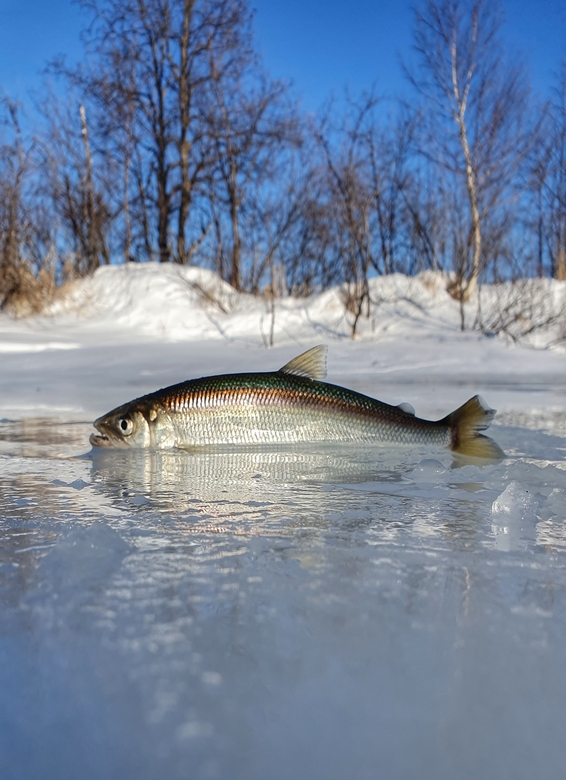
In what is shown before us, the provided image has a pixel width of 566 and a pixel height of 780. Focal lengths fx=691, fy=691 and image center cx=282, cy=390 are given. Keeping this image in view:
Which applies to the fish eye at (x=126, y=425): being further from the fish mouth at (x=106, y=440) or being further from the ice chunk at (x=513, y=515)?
the ice chunk at (x=513, y=515)

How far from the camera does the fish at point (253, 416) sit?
2.49 m

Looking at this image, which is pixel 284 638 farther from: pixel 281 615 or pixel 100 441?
pixel 100 441

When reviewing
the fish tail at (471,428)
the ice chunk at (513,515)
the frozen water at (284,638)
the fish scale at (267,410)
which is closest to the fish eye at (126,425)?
the fish scale at (267,410)

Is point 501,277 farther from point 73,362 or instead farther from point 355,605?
point 355,605

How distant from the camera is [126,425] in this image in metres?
2.48

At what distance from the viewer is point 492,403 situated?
14.7 feet

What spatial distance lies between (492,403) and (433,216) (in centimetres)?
1228

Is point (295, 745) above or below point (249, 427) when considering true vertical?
below

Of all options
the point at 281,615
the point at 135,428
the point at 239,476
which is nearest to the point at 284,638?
the point at 281,615

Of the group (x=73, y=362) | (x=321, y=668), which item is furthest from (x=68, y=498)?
(x=73, y=362)

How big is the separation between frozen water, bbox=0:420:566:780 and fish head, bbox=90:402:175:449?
80 cm

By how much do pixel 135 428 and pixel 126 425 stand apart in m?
0.04

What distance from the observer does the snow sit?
2.21ft

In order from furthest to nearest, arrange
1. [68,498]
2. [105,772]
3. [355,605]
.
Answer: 1. [68,498]
2. [355,605]
3. [105,772]
